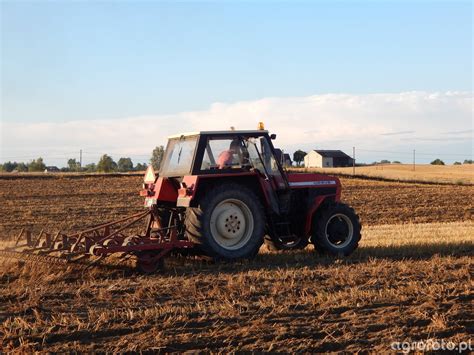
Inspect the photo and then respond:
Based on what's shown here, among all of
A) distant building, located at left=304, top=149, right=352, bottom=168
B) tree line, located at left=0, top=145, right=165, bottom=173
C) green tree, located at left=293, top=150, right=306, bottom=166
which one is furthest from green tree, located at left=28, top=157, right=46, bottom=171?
green tree, located at left=293, top=150, right=306, bottom=166

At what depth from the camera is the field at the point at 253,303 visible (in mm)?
4914

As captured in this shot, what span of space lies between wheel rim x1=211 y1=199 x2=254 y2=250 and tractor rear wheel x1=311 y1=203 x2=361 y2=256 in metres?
1.22

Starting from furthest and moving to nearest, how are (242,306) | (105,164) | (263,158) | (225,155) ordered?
(105,164) → (263,158) → (225,155) → (242,306)

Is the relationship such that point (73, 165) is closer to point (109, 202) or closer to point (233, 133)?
point (109, 202)

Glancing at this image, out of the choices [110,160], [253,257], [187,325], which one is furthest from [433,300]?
[110,160]

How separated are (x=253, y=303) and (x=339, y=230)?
13.0ft

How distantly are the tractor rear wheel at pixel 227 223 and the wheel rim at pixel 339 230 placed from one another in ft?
4.34

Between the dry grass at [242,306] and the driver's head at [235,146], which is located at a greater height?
the driver's head at [235,146]

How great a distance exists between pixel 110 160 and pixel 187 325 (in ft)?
186

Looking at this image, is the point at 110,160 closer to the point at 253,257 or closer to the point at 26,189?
the point at 26,189

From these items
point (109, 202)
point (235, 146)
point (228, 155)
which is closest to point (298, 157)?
A: point (235, 146)

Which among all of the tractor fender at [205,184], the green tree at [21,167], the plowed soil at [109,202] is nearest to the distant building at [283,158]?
the tractor fender at [205,184]

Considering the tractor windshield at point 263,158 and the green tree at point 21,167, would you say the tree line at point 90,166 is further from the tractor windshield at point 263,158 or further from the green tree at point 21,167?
the tractor windshield at point 263,158

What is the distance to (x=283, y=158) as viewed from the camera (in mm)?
9422
